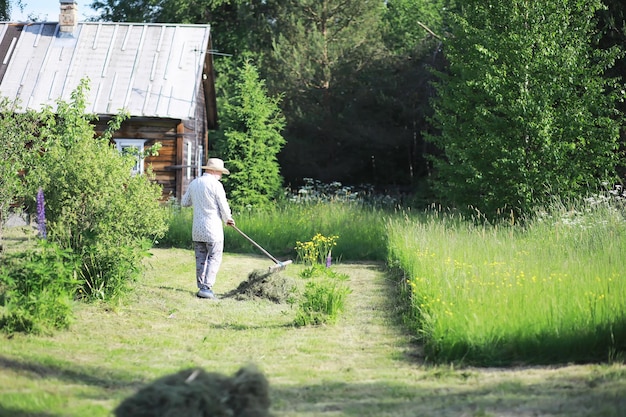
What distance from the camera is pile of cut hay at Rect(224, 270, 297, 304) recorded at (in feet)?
34.2

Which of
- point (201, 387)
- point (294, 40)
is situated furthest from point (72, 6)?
point (201, 387)

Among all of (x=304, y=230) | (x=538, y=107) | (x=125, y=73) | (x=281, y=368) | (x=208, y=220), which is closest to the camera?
(x=281, y=368)

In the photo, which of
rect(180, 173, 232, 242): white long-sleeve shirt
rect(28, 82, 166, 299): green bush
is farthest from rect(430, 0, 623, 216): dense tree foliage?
rect(28, 82, 166, 299): green bush

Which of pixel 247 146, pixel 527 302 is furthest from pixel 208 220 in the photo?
pixel 247 146

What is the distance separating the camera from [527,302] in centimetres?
723

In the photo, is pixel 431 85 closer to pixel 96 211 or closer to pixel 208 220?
pixel 208 220

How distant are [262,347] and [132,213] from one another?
2.88 meters

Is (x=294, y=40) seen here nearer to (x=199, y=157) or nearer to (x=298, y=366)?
(x=199, y=157)

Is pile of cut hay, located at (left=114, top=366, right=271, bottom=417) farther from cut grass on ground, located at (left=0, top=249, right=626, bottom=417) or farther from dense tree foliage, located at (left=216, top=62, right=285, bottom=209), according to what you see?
dense tree foliage, located at (left=216, top=62, right=285, bottom=209)

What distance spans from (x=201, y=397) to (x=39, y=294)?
3.89 m

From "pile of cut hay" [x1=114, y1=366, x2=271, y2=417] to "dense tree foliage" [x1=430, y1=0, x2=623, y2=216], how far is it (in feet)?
35.8

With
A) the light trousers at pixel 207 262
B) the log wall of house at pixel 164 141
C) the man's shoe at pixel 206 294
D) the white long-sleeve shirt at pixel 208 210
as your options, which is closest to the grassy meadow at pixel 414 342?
the man's shoe at pixel 206 294

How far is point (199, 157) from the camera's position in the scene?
27.0 m

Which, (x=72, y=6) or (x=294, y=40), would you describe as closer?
(x=72, y=6)
